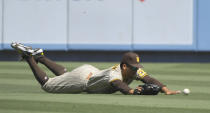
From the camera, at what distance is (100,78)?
25.6 ft

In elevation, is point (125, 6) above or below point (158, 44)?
above

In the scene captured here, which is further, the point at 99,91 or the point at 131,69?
the point at 99,91

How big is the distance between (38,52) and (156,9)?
25.5 feet

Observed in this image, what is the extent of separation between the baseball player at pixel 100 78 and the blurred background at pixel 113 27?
7700mm

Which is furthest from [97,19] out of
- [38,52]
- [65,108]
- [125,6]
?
[65,108]

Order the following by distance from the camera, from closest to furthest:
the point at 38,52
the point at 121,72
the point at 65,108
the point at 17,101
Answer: the point at 65,108, the point at 17,101, the point at 121,72, the point at 38,52

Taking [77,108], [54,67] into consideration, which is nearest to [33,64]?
[54,67]

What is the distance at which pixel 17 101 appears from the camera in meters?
7.24

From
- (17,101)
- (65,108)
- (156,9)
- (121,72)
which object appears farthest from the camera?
(156,9)

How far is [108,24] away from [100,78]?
344 inches

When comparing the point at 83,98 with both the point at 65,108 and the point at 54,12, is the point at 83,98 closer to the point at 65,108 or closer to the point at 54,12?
the point at 65,108

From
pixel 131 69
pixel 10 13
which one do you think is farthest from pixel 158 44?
pixel 131 69

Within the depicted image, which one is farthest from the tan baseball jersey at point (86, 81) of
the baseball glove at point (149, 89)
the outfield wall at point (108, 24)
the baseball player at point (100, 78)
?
the outfield wall at point (108, 24)

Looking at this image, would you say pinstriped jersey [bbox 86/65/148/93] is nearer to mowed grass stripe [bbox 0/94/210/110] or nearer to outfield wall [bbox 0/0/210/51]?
mowed grass stripe [bbox 0/94/210/110]
